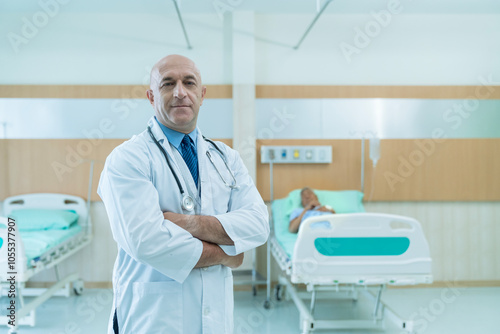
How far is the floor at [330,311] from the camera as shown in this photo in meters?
3.07

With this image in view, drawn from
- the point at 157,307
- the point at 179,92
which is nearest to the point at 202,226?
the point at 157,307

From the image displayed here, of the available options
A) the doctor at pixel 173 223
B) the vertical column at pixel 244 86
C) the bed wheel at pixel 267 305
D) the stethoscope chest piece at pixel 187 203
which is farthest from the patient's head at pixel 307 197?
the stethoscope chest piece at pixel 187 203

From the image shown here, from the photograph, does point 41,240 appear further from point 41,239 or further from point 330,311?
point 330,311

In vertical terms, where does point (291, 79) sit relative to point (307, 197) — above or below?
above

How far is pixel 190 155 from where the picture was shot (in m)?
1.51

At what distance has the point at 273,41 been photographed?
4086 mm

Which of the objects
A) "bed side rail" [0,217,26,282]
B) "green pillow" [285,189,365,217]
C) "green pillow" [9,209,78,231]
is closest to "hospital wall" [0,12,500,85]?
"green pillow" [285,189,365,217]

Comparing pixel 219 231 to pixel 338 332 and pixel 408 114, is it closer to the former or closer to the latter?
pixel 338 332

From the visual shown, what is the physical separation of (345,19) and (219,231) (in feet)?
11.0

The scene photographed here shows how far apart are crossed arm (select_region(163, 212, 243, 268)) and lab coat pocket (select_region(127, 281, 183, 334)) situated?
0.39 ft

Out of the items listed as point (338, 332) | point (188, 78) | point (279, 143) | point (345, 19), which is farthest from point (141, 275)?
point (345, 19)

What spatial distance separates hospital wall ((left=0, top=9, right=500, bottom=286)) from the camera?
3.99m

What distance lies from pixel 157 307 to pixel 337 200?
270 centimetres

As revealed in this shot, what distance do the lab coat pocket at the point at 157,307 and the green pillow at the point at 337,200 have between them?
2480mm
